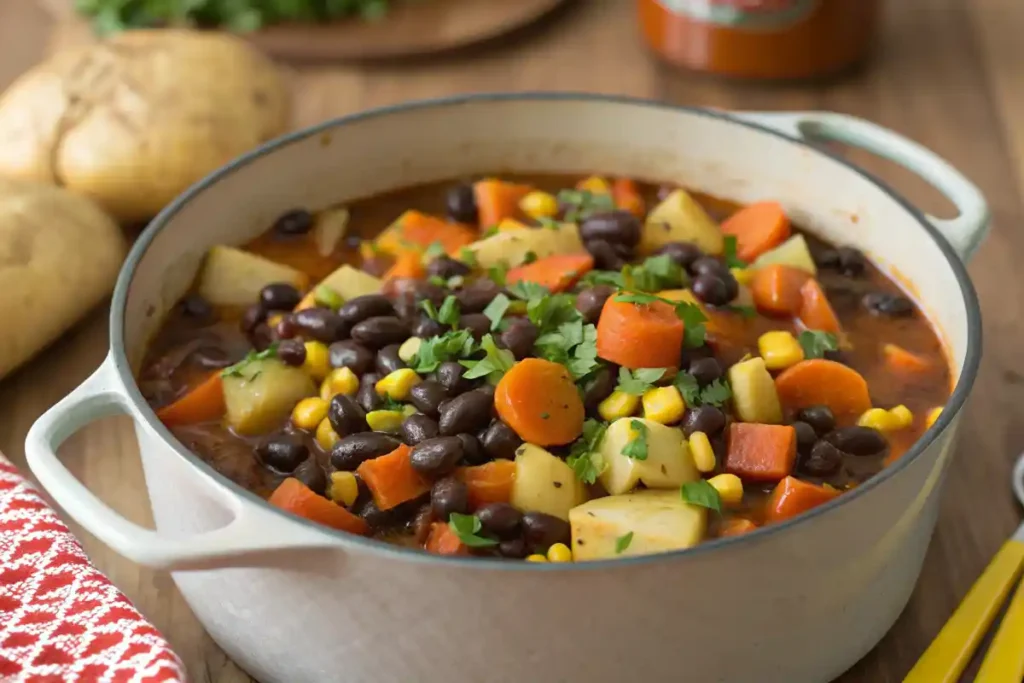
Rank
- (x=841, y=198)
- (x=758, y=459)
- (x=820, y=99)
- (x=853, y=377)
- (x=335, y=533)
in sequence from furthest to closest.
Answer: (x=820, y=99)
(x=841, y=198)
(x=853, y=377)
(x=758, y=459)
(x=335, y=533)

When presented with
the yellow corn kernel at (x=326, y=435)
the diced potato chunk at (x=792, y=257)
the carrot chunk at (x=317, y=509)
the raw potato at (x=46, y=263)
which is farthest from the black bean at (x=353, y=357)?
the diced potato chunk at (x=792, y=257)

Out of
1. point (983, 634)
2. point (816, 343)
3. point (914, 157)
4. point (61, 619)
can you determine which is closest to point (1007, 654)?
point (983, 634)

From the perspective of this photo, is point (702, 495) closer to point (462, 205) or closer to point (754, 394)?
point (754, 394)

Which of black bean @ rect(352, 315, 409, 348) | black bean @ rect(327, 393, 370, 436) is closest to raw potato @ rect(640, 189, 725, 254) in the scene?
black bean @ rect(352, 315, 409, 348)

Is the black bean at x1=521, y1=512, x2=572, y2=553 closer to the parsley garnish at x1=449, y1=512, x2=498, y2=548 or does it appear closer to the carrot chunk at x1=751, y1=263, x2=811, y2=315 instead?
the parsley garnish at x1=449, y1=512, x2=498, y2=548

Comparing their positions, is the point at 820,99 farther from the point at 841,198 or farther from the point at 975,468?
the point at 975,468

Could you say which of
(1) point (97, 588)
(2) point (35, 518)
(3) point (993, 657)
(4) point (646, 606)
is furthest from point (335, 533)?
(3) point (993, 657)
